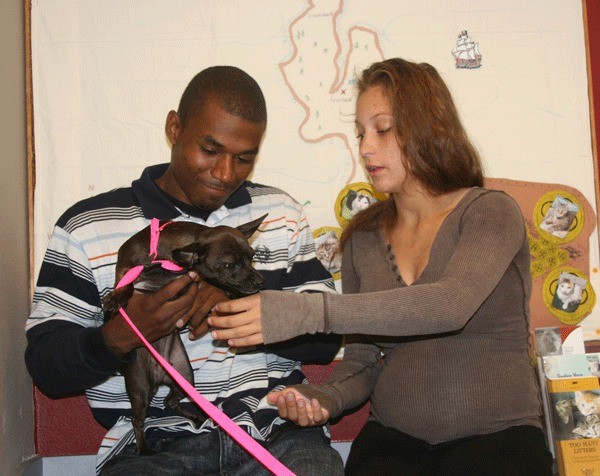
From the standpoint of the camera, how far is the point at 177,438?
2.07 meters

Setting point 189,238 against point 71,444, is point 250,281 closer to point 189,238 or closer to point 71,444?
point 189,238

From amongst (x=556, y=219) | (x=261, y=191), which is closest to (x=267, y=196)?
(x=261, y=191)

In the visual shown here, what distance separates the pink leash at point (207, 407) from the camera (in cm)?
176

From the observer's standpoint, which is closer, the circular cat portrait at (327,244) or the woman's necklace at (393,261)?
the woman's necklace at (393,261)

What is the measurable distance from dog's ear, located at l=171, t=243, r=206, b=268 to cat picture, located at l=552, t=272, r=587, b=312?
152cm

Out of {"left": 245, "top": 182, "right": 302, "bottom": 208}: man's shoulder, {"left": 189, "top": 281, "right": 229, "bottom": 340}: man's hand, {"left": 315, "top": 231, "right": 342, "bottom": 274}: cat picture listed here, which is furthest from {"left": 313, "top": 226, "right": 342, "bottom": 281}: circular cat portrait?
{"left": 189, "top": 281, "right": 229, "bottom": 340}: man's hand

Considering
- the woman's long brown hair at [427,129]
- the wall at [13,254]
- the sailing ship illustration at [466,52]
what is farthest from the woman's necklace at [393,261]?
the wall at [13,254]

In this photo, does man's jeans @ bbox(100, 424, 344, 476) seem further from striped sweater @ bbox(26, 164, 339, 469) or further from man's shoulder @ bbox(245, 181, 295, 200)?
man's shoulder @ bbox(245, 181, 295, 200)

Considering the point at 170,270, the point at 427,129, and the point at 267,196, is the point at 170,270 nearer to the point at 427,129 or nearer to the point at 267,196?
the point at 267,196

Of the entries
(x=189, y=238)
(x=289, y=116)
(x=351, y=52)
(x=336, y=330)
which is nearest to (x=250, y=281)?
(x=189, y=238)

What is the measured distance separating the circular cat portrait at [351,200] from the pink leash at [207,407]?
3.13ft

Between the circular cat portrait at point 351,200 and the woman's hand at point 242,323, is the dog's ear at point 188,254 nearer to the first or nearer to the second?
the woman's hand at point 242,323

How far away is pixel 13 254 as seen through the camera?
245 centimetres

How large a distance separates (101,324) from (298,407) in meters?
0.71
